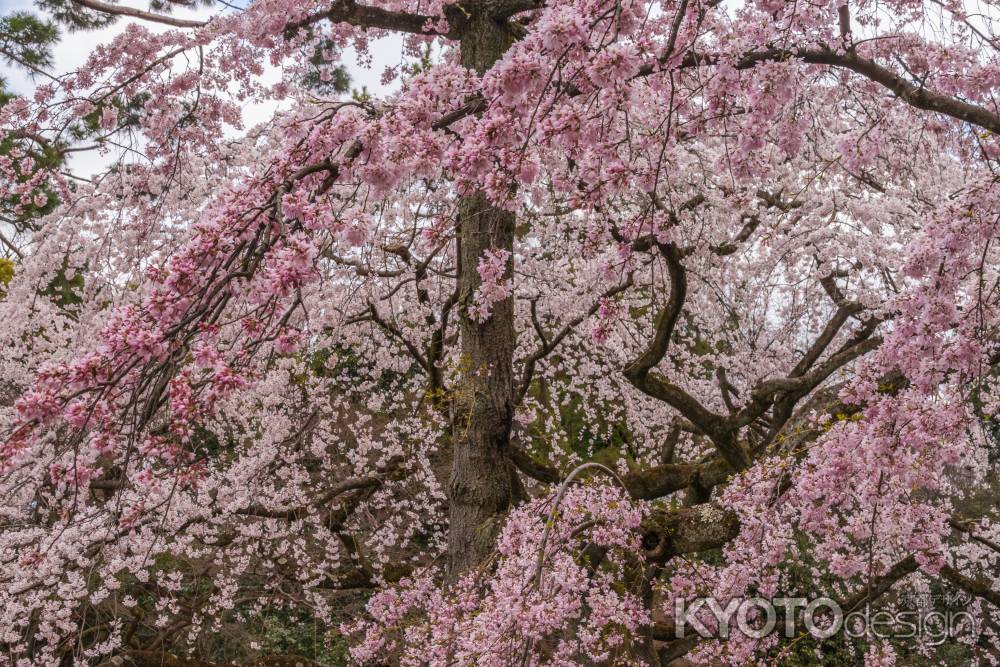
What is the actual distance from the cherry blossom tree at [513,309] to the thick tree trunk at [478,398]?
0.02m

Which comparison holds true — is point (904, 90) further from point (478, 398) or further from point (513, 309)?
point (513, 309)

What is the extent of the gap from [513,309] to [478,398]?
1188mm

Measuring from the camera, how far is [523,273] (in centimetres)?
763

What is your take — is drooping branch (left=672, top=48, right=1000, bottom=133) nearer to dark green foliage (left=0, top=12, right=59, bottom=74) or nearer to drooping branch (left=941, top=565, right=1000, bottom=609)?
drooping branch (left=941, top=565, right=1000, bottom=609)

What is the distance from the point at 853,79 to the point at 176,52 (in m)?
3.86

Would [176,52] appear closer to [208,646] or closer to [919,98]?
[919,98]

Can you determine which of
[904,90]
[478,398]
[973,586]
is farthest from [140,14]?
[973,586]

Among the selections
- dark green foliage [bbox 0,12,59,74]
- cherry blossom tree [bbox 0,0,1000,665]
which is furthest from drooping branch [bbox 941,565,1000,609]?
dark green foliage [bbox 0,12,59,74]

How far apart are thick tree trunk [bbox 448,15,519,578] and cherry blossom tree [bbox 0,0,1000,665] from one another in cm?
2

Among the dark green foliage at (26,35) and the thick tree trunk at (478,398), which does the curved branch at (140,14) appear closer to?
the thick tree trunk at (478,398)

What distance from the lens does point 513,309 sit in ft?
17.9

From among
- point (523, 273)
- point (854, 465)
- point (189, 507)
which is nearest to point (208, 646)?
point (189, 507)

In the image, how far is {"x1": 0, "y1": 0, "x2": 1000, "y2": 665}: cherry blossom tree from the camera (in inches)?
90.0

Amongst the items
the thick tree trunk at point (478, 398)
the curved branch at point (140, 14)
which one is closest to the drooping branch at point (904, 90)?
the thick tree trunk at point (478, 398)
